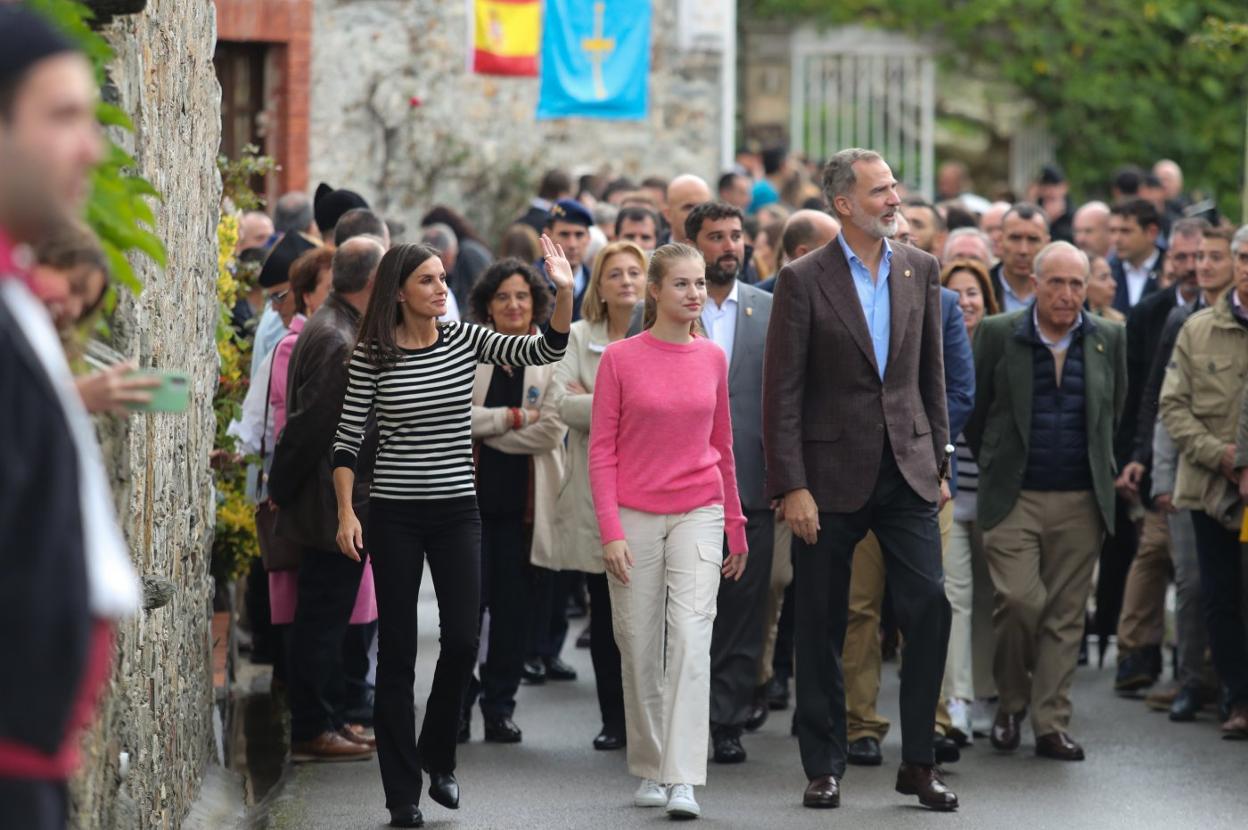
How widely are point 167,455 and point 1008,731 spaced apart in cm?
421

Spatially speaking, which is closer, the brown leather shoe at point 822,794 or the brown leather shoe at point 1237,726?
the brown leather shoe at point 822,794

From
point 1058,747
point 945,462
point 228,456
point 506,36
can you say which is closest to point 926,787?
point 945,462

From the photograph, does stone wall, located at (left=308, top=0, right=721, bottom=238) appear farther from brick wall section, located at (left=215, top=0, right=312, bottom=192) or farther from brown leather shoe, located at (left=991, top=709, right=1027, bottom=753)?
brown leather shoe, located at (left=991, top=709, right=1027, bottom=753)

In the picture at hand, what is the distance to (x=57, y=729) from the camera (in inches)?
124

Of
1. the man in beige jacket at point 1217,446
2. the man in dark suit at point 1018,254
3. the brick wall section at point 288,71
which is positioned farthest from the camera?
the brick wall section at point 288,71

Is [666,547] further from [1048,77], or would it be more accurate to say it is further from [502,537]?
[1048,77]

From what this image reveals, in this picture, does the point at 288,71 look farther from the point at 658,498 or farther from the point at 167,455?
the point at 167,455

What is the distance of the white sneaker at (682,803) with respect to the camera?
7.45 metres

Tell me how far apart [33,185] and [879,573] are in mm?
6313

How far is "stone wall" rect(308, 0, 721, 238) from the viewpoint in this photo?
62.7 ft

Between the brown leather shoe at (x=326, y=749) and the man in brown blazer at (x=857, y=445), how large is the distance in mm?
2060

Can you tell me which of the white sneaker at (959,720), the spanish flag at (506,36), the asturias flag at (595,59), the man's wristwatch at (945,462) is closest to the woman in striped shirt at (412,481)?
the man's wristwatch at (945,462)

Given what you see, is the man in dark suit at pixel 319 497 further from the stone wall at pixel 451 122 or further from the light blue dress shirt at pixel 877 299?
the stone wall at pixel 451 122

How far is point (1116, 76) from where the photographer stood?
2386cm
